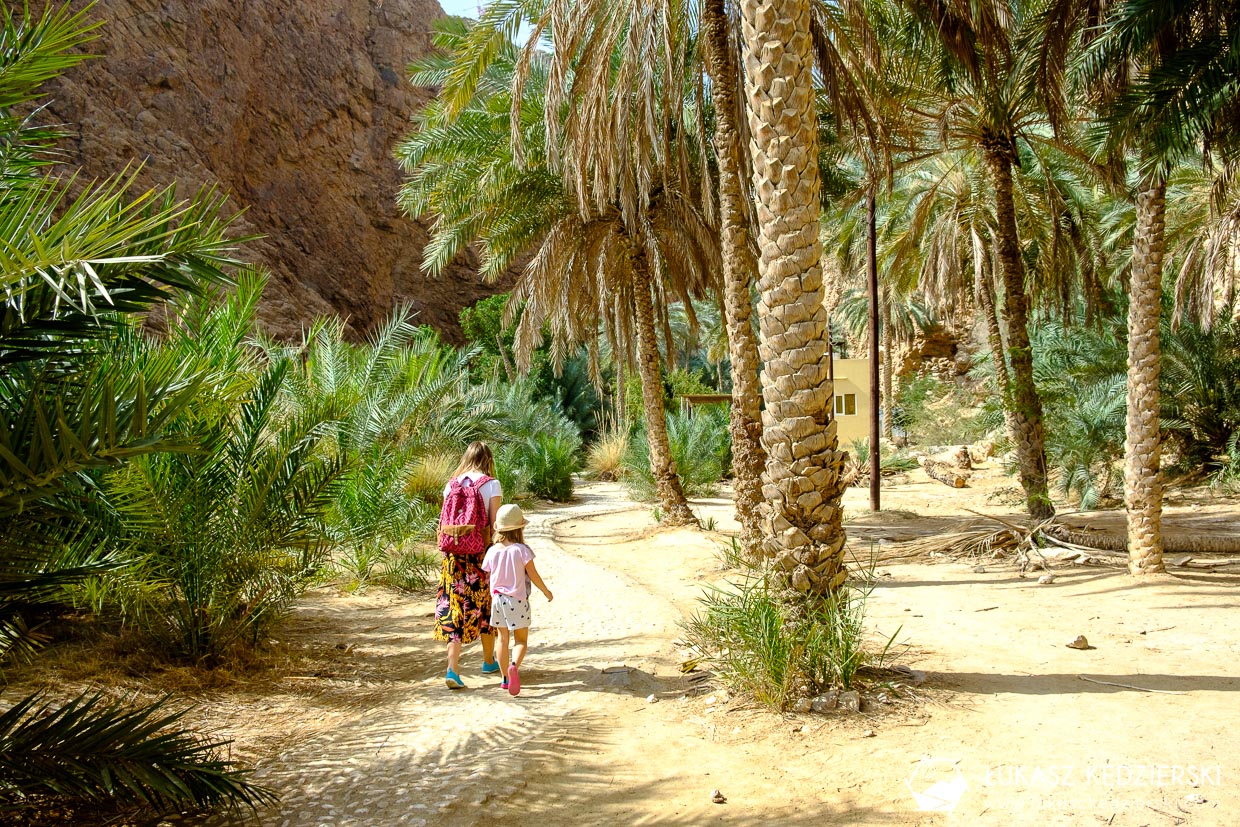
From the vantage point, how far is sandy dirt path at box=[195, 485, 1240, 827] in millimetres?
3301

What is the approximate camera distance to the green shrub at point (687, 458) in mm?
17656

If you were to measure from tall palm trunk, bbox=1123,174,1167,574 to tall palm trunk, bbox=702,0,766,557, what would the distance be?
3.64m

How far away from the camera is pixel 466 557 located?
17.2 ft

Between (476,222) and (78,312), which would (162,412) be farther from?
(476,222)

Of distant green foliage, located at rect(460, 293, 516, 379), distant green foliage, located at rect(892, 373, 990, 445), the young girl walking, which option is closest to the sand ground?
the young girl walking

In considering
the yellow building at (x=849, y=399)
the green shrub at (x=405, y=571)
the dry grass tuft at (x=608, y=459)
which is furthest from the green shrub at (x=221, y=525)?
the yellow building at (x=849, y=399)

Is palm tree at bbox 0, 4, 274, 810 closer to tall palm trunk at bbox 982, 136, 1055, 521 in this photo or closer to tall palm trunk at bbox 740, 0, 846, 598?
tall palm trunk at bbox 740, 0, 846, 598

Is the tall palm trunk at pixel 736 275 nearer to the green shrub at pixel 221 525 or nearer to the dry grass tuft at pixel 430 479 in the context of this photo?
the dry grass tuft at pixel 430 479

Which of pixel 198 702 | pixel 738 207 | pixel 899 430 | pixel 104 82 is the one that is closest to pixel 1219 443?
pixel 738 207

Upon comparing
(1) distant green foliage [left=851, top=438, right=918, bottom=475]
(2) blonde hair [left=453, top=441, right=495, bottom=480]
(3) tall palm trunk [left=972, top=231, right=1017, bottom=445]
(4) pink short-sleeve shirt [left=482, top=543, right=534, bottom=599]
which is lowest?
(4) pink short-sleeve shirt [left=482, top=543, right=534, bottom=599]

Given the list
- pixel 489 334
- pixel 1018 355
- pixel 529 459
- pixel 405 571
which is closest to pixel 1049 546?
pixel 1018 355

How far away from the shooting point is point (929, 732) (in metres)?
3.96

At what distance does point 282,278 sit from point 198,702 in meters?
31.8

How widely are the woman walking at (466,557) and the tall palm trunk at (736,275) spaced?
15.7ft
